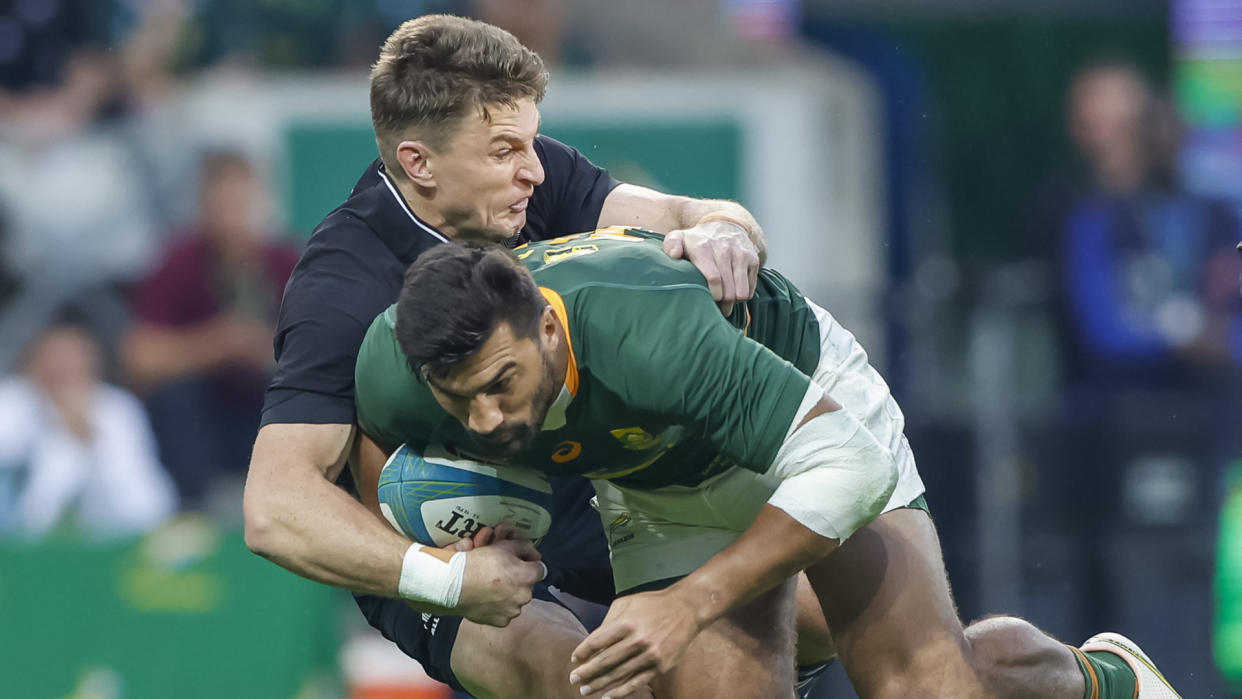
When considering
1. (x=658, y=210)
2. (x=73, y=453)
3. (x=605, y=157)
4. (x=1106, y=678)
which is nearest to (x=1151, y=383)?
(x=605, y=157)

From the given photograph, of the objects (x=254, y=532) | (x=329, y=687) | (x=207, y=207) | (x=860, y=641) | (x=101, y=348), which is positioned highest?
(x=254, y=532)

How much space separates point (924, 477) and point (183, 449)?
375cm

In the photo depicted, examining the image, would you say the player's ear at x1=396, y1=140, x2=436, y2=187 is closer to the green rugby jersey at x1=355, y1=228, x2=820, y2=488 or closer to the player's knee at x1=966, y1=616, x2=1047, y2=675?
the green rugby jersey at x1=355, y1=228, x2=820, y2=488

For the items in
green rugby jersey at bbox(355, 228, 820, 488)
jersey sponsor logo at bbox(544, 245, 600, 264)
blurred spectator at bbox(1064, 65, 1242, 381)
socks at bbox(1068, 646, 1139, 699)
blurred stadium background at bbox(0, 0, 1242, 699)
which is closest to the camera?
green rugby jersey at bbox(355, 228, 820, 488)

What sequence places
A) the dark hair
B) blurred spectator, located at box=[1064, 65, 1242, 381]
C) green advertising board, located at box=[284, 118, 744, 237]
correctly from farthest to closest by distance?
1. green advertising board, located at box=[284, 118, 744, 237]
2. blurred spectator, located at box=[1064, 65, 1242, 381]
3. the dark hair

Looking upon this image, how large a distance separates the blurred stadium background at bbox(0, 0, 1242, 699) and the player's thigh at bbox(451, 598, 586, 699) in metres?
3.36

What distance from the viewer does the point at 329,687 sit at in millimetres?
8461

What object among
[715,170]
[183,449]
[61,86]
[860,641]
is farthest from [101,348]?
[860,641]

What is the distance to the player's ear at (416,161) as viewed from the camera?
4965 mm

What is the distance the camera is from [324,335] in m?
4.77

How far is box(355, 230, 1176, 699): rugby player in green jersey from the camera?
4293 mm

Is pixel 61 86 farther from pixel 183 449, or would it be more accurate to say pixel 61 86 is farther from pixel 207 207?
pixel 183 449

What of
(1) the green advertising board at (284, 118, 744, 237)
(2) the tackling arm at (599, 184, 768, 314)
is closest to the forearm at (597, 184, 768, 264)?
(2) the tackling arm at (599, 184, 768, 314)

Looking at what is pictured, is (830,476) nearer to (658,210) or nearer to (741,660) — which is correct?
(741,660)
